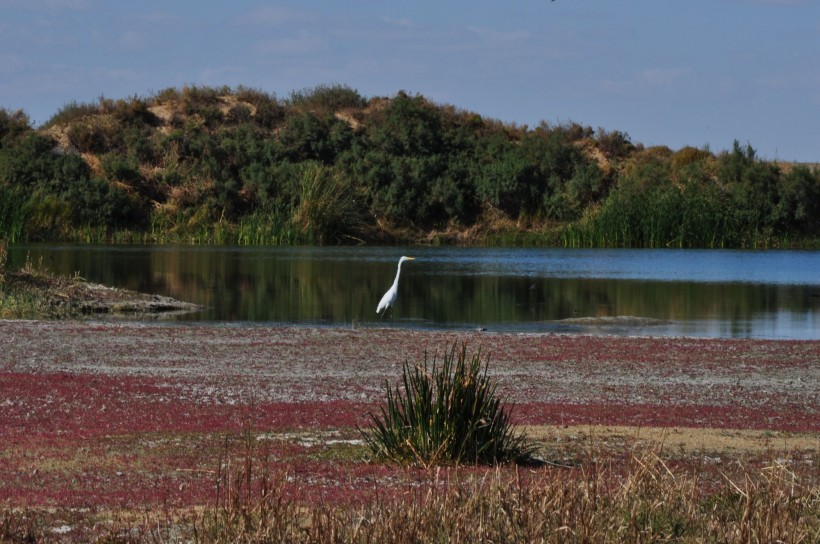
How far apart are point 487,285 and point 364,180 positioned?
34.4 metres

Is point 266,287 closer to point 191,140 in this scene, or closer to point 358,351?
point 358,351

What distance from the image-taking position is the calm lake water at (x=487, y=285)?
104 feet

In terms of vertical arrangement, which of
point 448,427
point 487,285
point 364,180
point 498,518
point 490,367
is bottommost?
point 490,367

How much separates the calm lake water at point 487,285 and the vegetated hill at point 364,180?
8.32m

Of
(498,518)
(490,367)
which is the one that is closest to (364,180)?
(490,367)

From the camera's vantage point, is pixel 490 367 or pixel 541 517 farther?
pixel 490 367

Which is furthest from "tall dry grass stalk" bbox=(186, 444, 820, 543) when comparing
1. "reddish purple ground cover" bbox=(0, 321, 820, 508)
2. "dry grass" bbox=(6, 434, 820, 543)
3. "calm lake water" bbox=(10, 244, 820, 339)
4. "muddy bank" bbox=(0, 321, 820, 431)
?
"calm lake water" bbox=(10, 244, 820, 339)

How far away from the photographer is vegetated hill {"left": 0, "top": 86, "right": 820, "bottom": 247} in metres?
69.2

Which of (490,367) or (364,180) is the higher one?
(364,180)

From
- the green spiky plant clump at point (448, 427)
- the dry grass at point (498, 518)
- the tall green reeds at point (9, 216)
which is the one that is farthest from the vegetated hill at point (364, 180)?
the dry grass at point (498, 518)

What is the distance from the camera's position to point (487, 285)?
140 ft

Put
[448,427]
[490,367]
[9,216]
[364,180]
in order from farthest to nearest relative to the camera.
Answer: [364,180] < [9,216] < [490,367] < [448,427]

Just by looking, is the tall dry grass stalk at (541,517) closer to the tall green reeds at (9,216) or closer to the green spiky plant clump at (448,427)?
the green spiky plant clump at (448,427)

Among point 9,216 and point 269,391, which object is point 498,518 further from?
point 9,216
